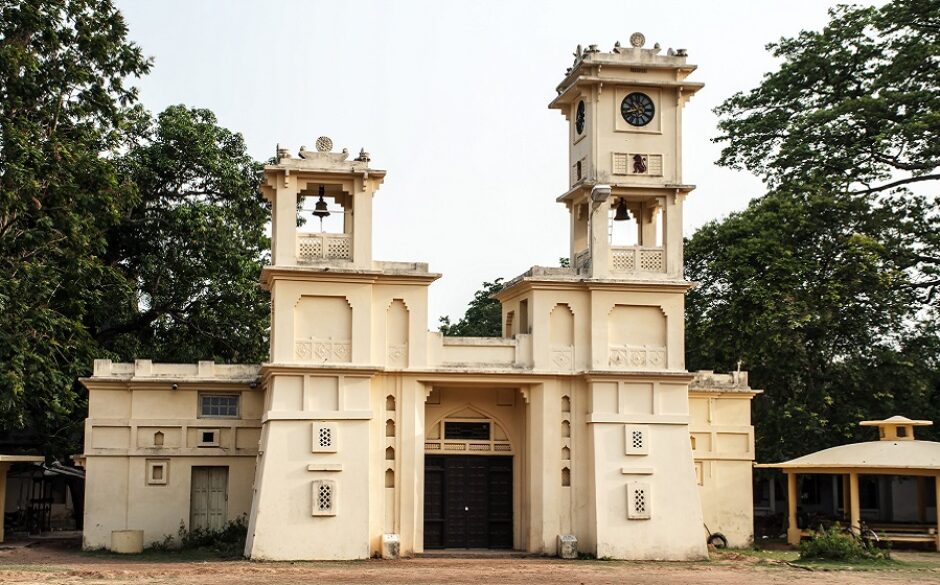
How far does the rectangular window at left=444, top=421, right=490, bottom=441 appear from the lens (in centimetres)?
2702

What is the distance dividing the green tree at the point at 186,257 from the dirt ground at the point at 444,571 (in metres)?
10.3

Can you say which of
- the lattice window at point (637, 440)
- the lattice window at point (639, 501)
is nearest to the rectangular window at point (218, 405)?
the lattice window at point (637, 440)

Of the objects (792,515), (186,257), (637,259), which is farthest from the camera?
(186,257)

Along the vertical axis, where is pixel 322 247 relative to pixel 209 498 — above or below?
above

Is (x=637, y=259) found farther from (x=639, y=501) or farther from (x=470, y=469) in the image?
(x=470, y=469)

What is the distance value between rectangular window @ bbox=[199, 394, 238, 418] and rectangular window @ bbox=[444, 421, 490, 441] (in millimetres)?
4745

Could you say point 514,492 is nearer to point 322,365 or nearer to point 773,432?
point 322,365

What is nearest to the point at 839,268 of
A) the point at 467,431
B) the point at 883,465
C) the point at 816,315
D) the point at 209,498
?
the point at 816,315

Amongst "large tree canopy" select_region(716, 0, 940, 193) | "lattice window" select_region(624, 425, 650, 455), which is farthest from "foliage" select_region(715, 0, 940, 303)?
"lattice window" select_region(624, 425, 650, 455)

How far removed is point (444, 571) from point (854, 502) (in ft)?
35.1

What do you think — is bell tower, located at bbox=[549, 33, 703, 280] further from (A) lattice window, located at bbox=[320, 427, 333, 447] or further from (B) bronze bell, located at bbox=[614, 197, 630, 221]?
(A) lattice window, located at bbox=[320, 427, 333, 447]

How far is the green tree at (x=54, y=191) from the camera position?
2862 cm

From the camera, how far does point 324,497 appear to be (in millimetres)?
24516

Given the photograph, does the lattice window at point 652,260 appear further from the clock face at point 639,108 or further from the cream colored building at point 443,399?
the clock face at point 639,108
